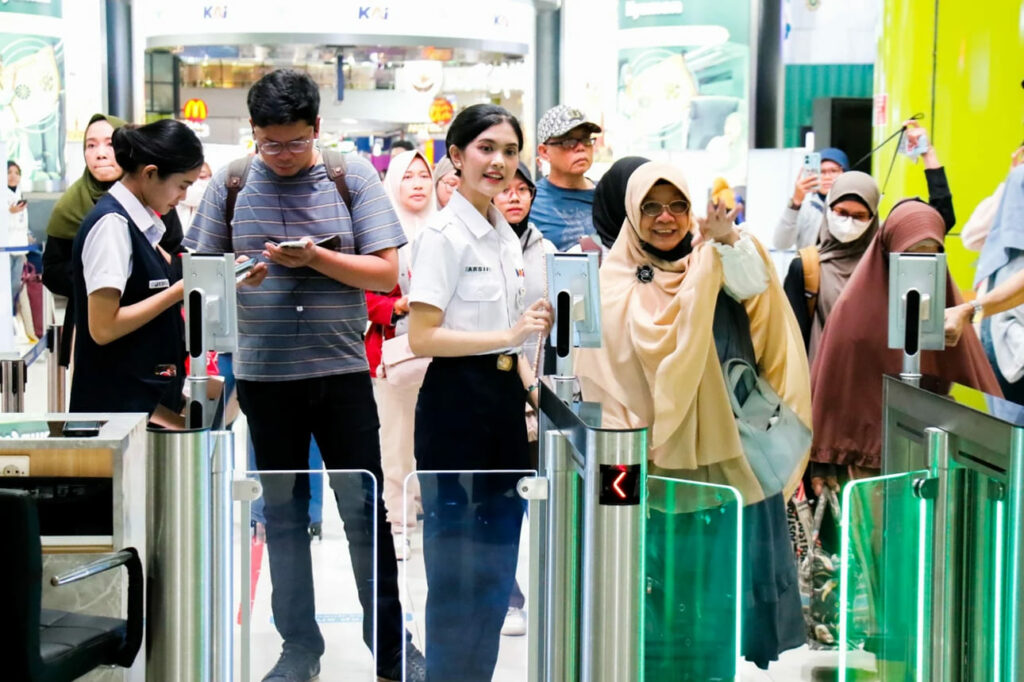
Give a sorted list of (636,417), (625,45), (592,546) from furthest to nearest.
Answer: (625,45) < (636,417) < (592,546)

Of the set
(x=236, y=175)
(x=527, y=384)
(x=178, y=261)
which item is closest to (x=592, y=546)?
(x=527, y=384)

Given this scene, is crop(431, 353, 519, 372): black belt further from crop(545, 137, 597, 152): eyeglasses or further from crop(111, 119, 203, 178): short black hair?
crop(545, 137, 597, 152): eyeglasses

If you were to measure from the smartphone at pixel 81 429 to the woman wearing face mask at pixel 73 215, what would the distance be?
1.99 metres

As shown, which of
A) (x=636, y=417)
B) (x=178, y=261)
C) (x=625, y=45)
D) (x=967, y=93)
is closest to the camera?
(x=636, y=417)

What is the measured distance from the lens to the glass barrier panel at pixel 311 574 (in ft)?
8.79

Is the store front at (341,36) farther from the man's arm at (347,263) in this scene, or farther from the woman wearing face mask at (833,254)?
the man's arm at (347,263)

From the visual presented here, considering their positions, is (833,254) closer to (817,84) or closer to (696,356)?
(696,356)

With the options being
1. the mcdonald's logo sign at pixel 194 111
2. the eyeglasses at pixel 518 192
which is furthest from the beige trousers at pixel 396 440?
the mcdonald's logo sign at pixel 194 111

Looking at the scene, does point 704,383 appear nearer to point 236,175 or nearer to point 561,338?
point 561,338

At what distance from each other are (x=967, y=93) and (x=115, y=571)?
432 cm

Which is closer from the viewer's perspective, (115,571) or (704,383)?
(115,571)

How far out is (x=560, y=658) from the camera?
261 centimetres

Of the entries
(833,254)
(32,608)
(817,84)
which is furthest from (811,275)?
(817,84)

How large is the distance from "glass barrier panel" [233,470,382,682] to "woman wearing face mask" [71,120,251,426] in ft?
2.38
